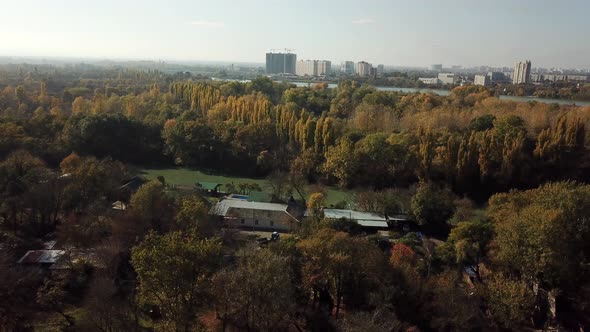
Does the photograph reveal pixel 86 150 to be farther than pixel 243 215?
Yes

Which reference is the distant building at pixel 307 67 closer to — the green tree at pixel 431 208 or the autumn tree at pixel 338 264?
the green tree at pixel 431 208

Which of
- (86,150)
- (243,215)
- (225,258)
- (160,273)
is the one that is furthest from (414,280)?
(86,150)

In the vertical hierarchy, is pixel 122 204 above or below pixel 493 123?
below

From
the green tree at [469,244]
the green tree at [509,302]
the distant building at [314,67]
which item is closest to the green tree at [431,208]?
the green tree at [469,244]

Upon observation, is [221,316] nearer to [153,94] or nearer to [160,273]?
[160,273]

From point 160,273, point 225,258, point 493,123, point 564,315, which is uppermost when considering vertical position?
point 493,123

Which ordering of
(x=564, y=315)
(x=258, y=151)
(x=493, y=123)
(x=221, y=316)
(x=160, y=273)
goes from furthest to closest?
1. (x=258, y=151)
2. (x=493, y=123)
3. (x=564, y=315)
4. (x=221, y=316)
5. (x=160, y=273)

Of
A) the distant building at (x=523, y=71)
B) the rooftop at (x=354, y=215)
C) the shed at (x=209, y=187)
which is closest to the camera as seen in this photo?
the rooftop at (x=354, y=215)
